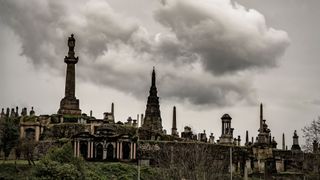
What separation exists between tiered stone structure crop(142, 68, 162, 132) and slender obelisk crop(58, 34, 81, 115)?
35.1 feet

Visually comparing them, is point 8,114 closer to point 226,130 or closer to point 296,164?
point 226,130

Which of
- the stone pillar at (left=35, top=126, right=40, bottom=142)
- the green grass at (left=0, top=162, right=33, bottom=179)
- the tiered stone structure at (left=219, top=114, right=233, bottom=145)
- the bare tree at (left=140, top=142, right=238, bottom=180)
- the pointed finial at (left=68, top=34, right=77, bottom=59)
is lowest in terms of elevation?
the green grass at (left=0, top=162, right=33, bottom=179)

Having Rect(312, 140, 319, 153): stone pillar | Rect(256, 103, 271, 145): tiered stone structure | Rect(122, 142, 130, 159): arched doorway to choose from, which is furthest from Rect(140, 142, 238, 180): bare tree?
Rect(312, 140, 319, 153): stone pillar

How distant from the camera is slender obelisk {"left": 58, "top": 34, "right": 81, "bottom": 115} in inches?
2544

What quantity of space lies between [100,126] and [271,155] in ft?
60.0

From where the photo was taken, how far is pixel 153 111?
245 feet

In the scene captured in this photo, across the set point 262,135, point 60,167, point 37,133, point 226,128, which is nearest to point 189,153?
point 262,135

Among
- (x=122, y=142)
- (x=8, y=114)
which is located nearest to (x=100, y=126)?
(x=122, y=142)

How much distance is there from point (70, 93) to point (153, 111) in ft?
43.8

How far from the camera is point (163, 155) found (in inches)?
2318

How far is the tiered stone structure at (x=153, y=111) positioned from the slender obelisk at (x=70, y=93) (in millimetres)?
10704

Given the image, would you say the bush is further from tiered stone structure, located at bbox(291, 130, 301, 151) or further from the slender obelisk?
tiered stone structure, located at bbox(291, 130, 301, 151)

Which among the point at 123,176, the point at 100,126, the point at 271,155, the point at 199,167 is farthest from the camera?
the point at 271,155

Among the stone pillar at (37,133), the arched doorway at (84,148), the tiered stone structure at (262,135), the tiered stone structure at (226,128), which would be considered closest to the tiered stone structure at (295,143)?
the tiered stone structure at (262,135)
